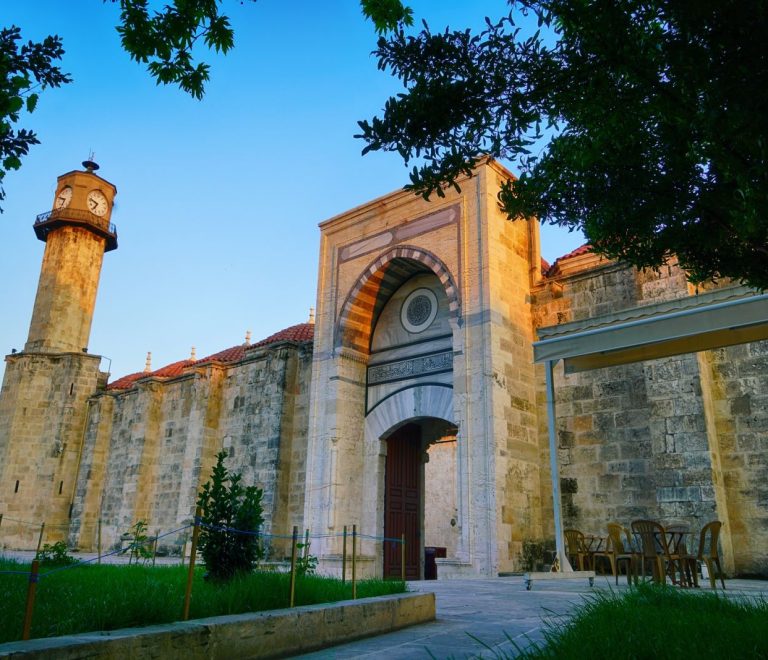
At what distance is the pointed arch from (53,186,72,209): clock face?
15.2 metres

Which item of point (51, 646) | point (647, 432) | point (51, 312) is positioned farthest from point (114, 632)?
point (51, 312)

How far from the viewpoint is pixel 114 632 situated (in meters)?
2.78

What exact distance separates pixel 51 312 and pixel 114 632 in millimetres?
20137

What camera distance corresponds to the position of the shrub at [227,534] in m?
4.50

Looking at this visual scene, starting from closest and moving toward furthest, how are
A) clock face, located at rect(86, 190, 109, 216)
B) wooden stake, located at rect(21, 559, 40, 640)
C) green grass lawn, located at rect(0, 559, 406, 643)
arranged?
wooden stake, located at rect(21, 559, 40, 640)
green grass lawn, located at rect(0, 559, 406, 643)
clock face, located at rect(86, 190, 109, 216)

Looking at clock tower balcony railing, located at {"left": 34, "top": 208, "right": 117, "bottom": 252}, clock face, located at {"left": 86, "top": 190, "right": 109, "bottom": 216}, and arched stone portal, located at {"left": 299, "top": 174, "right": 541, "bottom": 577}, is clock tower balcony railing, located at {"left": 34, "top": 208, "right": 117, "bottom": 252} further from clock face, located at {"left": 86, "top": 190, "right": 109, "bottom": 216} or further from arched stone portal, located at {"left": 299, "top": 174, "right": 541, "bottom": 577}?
arched stone portal, located at {"left": 299, "top": 174, "right": 541, "bottom": 577}

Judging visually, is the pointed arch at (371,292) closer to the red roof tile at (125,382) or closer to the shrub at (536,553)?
the shrub at (536,553)

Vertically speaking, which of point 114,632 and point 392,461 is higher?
point 392,461

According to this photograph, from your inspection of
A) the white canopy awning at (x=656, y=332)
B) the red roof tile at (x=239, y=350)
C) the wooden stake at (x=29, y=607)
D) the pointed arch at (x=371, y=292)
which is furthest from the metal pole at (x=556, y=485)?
the red roof tile at (x=239, y=350)

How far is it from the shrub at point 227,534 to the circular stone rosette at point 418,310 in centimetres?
698

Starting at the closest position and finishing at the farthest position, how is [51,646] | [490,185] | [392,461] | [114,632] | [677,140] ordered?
[51,646] → [114,632] → [677,140] → [490,185] → [392,461]

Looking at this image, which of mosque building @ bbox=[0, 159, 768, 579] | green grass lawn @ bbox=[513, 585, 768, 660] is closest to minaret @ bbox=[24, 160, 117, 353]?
Result: mosque building @ bbox=[0, 159, 768, 579]

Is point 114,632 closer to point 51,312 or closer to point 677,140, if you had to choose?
point 677,140

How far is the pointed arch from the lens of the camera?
11.3 metres
